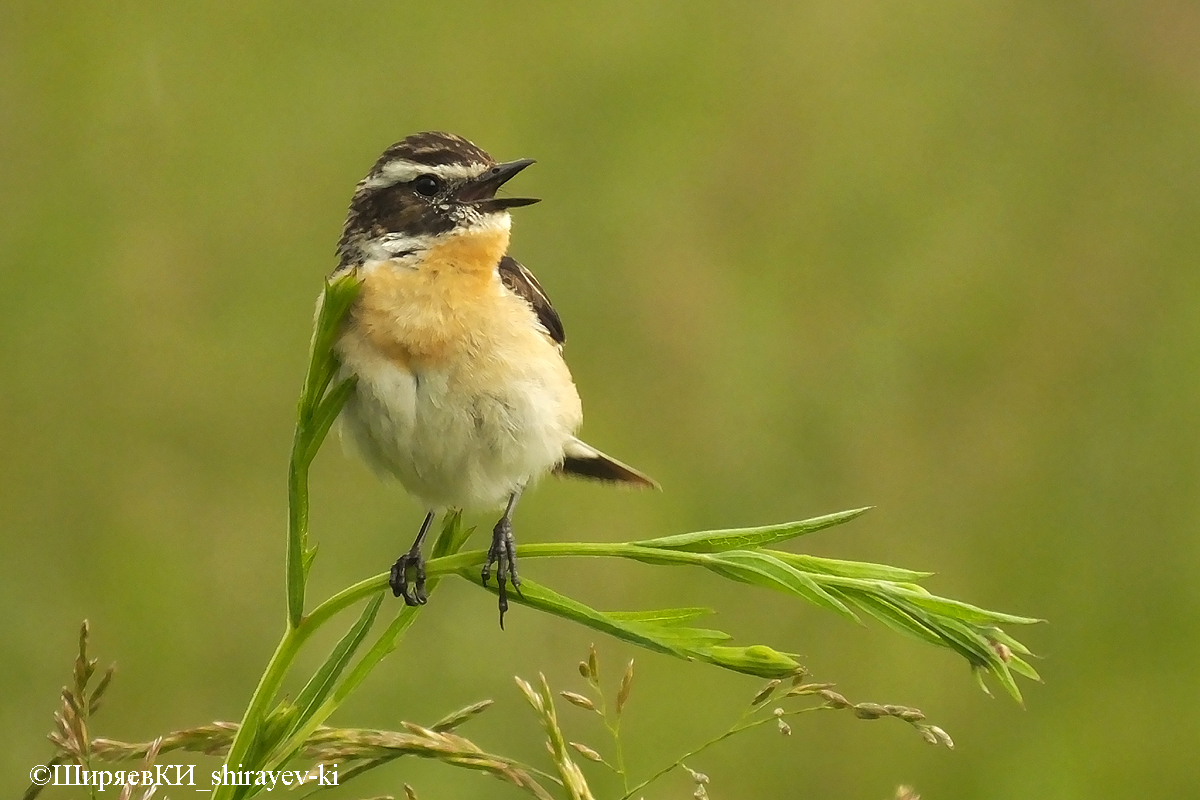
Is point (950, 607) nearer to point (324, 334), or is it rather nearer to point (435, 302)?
point (324, 334)

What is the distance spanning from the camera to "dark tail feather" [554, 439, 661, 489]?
156 inches

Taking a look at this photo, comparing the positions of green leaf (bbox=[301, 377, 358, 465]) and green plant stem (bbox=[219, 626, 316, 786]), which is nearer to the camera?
green plant stem (bbox=[219, 626, 316, 786])

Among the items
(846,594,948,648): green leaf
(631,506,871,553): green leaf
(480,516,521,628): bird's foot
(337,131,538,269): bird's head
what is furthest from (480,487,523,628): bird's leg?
(337,131,538,269): bird's head

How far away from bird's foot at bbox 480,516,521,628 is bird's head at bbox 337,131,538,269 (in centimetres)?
87

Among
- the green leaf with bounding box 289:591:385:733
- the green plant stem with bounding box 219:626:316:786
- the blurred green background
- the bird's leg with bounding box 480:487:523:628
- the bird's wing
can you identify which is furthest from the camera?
the blurred green background

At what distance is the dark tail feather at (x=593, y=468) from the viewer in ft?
13.0

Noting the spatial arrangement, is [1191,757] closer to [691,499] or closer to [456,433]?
[691,499]

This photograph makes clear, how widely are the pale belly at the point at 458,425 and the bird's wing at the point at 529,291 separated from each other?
206mm

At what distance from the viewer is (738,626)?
525 cm

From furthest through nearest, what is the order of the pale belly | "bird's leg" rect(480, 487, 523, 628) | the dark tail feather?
the dark tail feather < the pale belly < "bird's leg" rect(480, 487, 523, 628)

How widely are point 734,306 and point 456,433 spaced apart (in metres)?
3.00

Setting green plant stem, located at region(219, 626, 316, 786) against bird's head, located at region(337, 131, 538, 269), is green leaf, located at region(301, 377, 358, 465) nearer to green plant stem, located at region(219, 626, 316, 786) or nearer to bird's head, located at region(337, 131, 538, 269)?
green plant stem, located at region(219, 626, 316, 786)

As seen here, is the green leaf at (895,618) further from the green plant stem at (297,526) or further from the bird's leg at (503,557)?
the green plant stem at (297,526)

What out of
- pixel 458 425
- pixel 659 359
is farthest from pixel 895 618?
pixel 659 359
